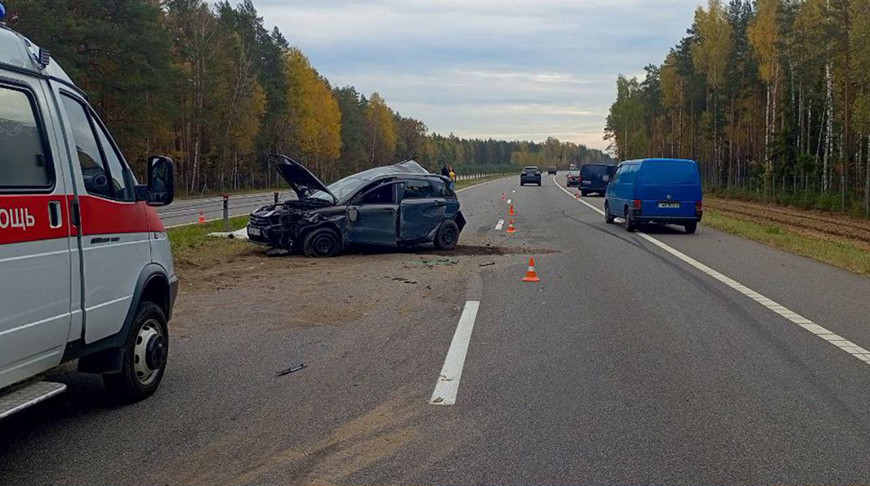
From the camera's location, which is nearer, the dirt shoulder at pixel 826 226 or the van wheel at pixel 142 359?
the van wheel at pixel 142 359

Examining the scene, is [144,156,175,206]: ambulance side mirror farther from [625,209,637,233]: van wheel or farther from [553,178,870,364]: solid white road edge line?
[625,209,637,233]: van wheel

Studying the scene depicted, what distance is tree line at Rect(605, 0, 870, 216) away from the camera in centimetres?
3750

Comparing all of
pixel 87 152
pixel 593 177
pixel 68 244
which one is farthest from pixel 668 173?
pixel 593 177

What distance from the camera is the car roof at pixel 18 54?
14.6ft

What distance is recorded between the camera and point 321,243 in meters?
14.7

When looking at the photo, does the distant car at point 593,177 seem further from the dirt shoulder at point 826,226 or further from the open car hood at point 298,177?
the open car hood at point 298,177

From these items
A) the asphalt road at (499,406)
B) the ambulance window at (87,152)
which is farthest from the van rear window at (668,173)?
the ambulance window at (87,152)

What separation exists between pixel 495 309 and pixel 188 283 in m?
4.88

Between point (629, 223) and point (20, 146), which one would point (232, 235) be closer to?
point (629, 223)

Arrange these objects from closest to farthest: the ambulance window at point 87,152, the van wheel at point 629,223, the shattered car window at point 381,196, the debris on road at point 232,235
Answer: the ambulance window at point 87,152 < the shattered car window at point 381,196 < the debris on road at point 232,235 < the van wheel at point 629,223

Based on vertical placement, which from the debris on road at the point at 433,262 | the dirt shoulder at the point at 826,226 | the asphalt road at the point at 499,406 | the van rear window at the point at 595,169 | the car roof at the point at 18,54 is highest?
the car roof at the point at 18,54

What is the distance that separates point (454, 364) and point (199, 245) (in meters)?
11.1

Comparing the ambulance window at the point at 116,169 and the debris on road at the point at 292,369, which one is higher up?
the ambulance window at the point at 116,169

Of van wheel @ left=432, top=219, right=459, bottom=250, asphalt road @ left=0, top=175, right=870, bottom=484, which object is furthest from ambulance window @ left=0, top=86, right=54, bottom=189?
van wheel @ left=432, top=219, right=459, bottom=250
